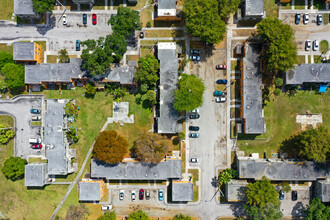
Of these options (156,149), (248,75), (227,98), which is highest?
→ (248,75)

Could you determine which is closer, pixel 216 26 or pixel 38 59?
pixel 216 26

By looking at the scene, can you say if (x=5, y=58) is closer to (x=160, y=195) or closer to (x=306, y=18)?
(x=160, y=195)

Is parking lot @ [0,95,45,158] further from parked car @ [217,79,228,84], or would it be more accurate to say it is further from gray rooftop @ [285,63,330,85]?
gray rooftop @ [285,63,330,85]

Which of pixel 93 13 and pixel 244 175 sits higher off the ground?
pixel 93 13

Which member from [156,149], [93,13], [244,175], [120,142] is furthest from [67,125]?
[244,175]

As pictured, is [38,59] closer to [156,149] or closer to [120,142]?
[120,142]

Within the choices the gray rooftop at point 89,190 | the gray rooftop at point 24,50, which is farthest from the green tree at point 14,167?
the gray rooftop at point 24,50

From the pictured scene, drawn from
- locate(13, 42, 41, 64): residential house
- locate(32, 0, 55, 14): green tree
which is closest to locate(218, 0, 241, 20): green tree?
locate(32, 0, 55, 14): green tree

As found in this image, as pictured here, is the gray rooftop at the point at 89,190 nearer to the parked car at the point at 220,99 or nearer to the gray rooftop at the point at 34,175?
the gray rooftop at the point at 34,175
